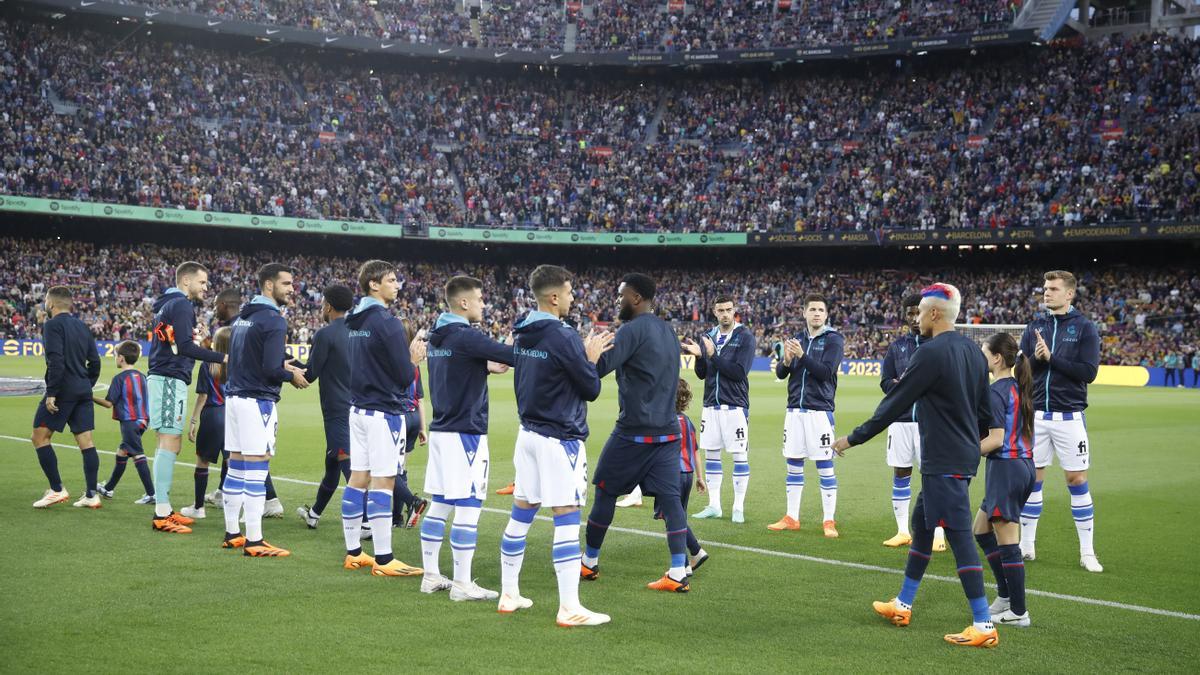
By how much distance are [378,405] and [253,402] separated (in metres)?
1.46

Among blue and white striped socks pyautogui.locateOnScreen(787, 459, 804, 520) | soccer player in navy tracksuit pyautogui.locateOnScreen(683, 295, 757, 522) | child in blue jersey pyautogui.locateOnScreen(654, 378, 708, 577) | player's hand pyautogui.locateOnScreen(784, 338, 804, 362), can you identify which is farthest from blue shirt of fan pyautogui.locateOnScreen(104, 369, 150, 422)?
blue and white striped socks pyautogui.locateOnScreen(787, 459, 804, 520)

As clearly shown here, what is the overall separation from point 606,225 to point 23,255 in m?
29.7

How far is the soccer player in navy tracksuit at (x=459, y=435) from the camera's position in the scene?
7422 mm

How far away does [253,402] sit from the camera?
8.94m

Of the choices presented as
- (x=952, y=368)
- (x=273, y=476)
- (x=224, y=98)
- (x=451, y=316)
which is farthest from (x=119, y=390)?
(x=224, y=98)

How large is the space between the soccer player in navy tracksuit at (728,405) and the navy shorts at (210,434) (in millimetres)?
5300

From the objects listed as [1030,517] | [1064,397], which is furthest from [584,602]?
[1064,397]

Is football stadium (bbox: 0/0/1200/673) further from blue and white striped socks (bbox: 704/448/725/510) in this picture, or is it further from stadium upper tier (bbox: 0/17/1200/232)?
stadium upper tier (bbox: 0/17/1200/232)

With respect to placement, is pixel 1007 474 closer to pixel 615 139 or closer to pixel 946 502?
pixel 946 502

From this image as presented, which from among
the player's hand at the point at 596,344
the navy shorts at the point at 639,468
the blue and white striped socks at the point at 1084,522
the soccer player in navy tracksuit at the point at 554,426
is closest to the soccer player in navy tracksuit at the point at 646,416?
the navy shorts at the point at 639,468

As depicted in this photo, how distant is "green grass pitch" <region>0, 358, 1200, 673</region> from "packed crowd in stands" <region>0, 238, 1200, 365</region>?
36.0 metres

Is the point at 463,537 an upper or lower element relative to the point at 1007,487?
lower

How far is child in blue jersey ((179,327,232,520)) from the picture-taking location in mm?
10406

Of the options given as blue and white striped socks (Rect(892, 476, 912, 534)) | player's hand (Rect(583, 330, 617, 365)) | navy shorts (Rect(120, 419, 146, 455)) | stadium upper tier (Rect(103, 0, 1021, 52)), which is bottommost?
blue and white striped socks (Rect(892, 476, 912, 534))
